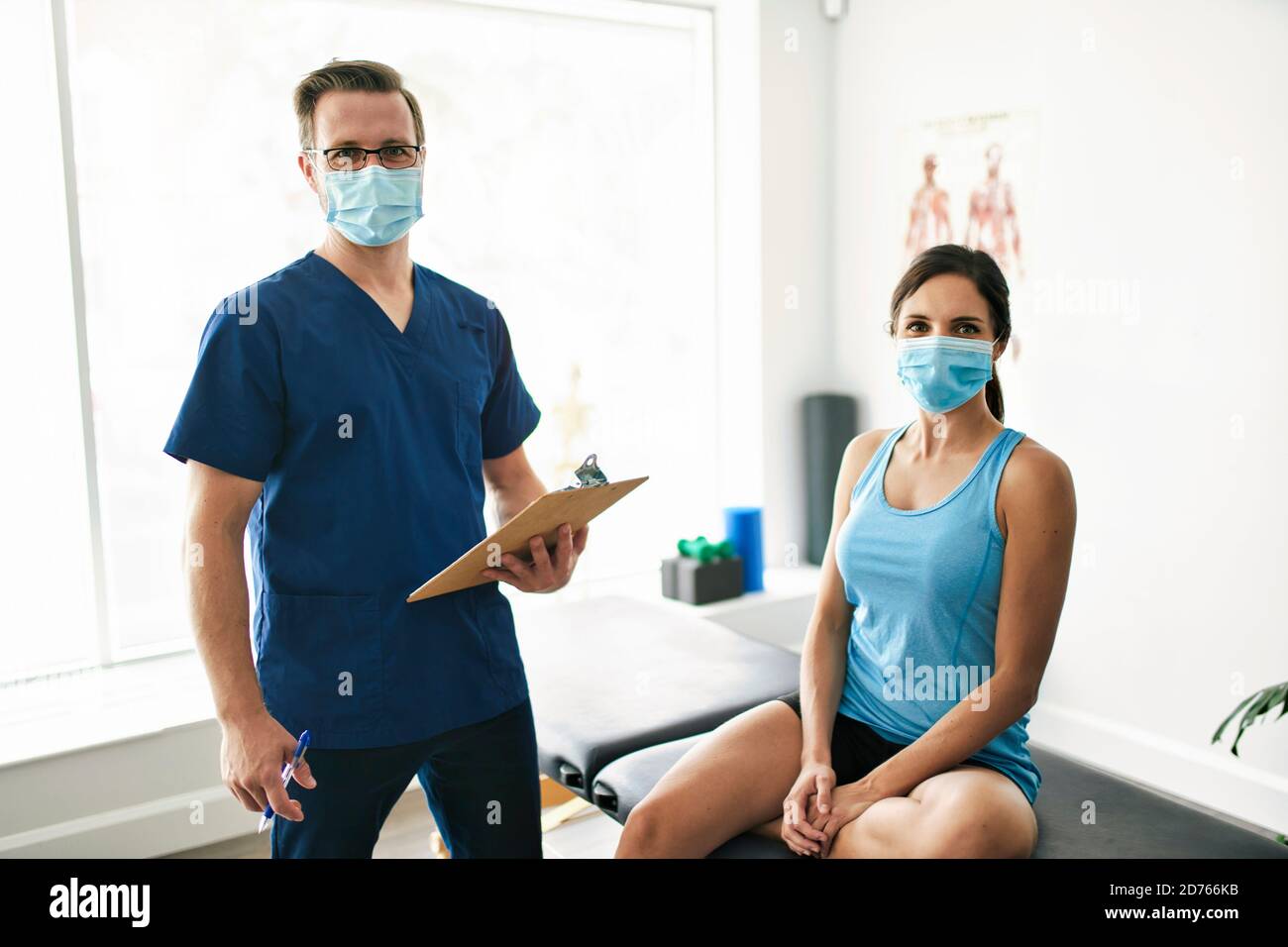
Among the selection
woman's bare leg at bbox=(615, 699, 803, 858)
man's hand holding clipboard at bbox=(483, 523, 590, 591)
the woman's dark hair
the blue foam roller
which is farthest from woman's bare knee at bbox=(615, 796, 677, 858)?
the blue foam roller

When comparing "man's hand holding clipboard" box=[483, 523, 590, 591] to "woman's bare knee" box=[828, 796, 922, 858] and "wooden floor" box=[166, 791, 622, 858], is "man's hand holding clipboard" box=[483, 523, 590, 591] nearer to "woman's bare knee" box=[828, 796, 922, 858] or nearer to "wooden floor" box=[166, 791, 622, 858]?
"woman's bare knee" box=[828, 796, 922, 858]

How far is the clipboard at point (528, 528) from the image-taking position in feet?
4.31

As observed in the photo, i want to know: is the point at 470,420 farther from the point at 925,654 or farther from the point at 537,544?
the point at 925,654

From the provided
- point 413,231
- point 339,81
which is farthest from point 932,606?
point 413,231

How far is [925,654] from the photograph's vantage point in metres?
1.57

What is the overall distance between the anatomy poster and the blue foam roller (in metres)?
0.98

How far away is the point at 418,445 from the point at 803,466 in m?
2.48

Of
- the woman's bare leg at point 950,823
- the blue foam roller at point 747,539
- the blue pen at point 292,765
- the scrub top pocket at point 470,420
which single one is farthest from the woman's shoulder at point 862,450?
the blue foam roller at point 747,539

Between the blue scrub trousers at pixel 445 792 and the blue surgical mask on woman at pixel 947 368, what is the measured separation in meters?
0.78

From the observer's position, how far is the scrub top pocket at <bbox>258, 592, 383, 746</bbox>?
1352 millimetres

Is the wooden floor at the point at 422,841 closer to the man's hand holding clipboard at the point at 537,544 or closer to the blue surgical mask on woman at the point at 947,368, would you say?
the man's hand holding clipboard at the point at 537,544

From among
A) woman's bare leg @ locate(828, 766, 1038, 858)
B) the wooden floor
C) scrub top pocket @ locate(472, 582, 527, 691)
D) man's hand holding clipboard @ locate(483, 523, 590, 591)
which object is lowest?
the wooden floor

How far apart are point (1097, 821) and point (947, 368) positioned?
714 millimetres
